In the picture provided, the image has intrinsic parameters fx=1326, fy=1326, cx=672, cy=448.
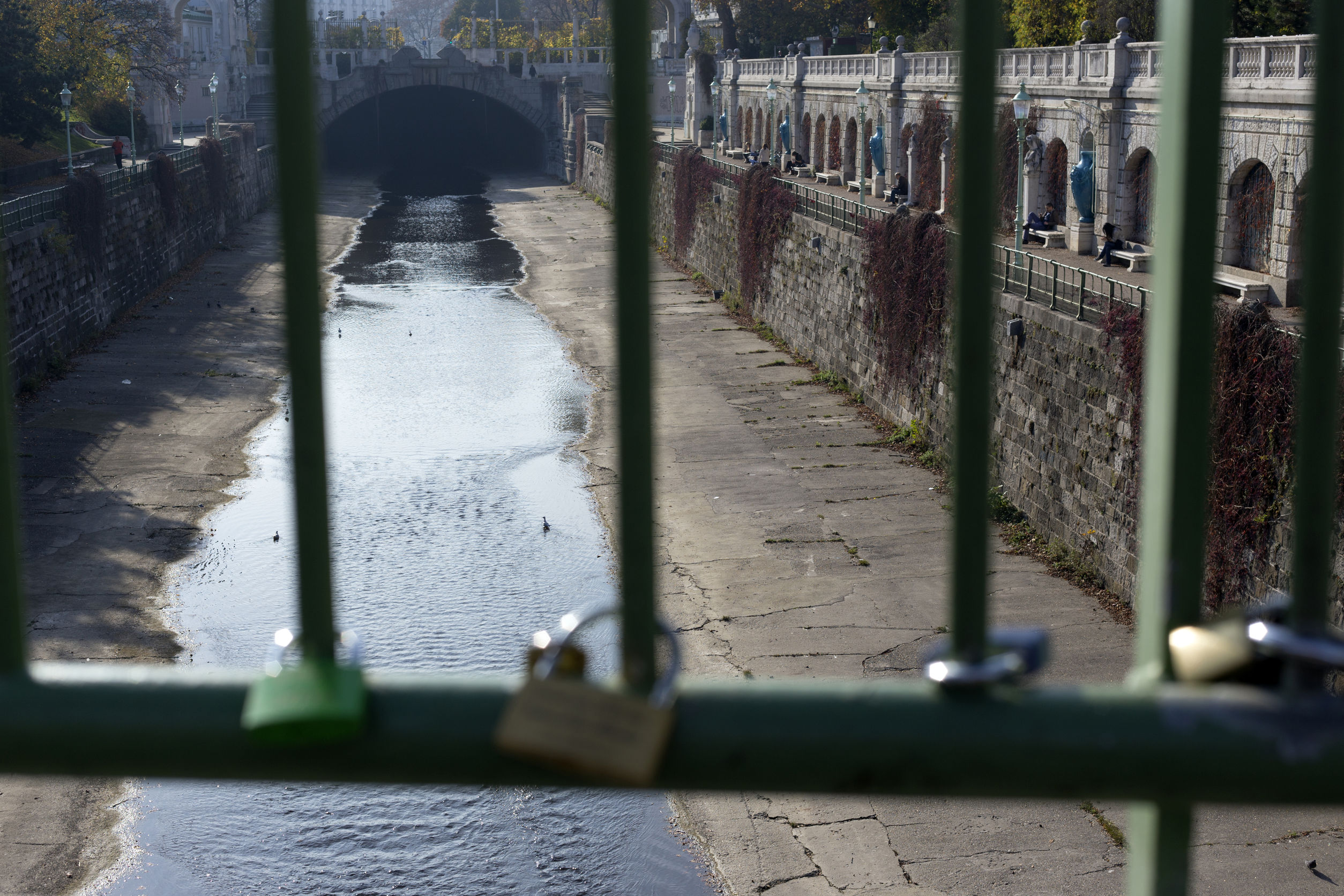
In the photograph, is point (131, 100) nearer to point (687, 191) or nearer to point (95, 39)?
point (95, 39)

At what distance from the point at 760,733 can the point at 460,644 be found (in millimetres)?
11979

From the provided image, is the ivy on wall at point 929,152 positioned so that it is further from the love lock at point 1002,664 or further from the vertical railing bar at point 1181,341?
the love lock at point 1002,664

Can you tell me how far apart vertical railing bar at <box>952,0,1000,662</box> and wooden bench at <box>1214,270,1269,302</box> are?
48.6 ft

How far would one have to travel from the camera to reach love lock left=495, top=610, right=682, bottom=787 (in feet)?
4.04

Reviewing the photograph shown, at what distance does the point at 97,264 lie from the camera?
1161 inches

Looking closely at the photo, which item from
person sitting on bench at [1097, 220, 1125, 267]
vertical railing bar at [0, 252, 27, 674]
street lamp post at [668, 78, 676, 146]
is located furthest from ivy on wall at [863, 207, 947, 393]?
vertical railing bar at [0, 252, 27, 674]

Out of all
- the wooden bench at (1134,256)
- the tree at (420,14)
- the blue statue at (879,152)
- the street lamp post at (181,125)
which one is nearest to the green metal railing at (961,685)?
the wooden bench at (1134,256)

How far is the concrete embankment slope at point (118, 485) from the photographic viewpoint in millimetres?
9828

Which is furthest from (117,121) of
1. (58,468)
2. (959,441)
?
(959,441)

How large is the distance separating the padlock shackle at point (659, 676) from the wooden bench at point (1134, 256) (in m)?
21.6

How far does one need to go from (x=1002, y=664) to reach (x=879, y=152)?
37.5 metres

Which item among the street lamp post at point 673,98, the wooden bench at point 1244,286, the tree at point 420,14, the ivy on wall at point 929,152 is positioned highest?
the tree at point 420,14

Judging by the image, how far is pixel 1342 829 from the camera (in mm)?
8672

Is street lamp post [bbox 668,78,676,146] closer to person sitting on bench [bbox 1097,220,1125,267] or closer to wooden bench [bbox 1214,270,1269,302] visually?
person sitting on bench [bbox 1097,220,1125,267]
